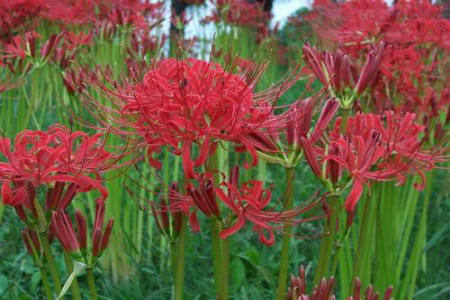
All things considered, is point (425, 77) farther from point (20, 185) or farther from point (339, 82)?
point (20, 185)

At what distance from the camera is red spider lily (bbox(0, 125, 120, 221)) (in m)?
1.06

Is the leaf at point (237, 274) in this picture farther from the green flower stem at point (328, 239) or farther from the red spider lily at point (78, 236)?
the red spider lily at point (78, 236)

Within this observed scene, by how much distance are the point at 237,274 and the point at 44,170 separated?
152 cm

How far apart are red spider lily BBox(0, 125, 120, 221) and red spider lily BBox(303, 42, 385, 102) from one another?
535 millimetres

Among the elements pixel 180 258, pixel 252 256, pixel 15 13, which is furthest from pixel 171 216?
pixel 15 13

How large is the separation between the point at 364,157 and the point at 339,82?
0.26m

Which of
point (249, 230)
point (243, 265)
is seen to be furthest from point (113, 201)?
point (249, 230)

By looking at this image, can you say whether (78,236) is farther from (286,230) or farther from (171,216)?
(286,230)

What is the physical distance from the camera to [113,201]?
2330 mm

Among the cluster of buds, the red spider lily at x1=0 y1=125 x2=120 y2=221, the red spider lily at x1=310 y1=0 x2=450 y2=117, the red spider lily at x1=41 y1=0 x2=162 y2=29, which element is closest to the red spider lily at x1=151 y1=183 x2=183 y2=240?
the red spider lily at x1=0 y1=125 x2=120 y2=221

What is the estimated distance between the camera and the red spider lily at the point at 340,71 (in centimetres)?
136

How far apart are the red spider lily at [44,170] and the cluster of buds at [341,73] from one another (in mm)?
535

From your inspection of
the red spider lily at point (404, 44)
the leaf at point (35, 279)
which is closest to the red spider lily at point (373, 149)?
the red spider lily at point (404, 44)

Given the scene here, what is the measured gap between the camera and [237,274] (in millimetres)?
2469
